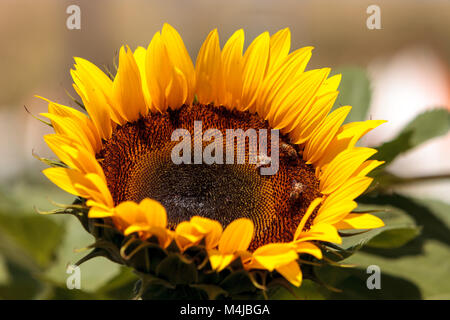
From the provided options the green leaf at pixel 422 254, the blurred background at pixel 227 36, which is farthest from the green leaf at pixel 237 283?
the blurred background at pixel 227 36

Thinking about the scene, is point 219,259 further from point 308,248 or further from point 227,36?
point 227,36

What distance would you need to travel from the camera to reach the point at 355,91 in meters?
1.96

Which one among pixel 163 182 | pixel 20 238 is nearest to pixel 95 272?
pixel 20 238

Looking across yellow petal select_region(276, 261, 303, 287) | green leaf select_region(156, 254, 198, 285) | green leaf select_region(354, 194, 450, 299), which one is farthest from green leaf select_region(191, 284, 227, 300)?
green leaf select_region(354, 194, 450, 299)

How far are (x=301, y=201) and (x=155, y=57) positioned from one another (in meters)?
0.52

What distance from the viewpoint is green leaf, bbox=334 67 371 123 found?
6.23ft

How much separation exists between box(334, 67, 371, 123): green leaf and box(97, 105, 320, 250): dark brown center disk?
0.58m

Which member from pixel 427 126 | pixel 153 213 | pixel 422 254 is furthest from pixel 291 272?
pixel 427 126

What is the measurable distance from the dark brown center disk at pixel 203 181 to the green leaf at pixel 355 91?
58 cm

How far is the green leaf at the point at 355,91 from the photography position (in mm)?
1900

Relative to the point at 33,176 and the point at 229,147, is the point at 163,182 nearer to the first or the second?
the point at 229,147

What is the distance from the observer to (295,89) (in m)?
1.41

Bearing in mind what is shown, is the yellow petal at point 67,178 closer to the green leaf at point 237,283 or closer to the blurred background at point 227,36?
the green leaf at point 237,283

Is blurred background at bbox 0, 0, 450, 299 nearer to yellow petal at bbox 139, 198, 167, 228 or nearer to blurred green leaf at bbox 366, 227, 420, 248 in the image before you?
blurred green leaf at bbox 366, 227, 420, 248
